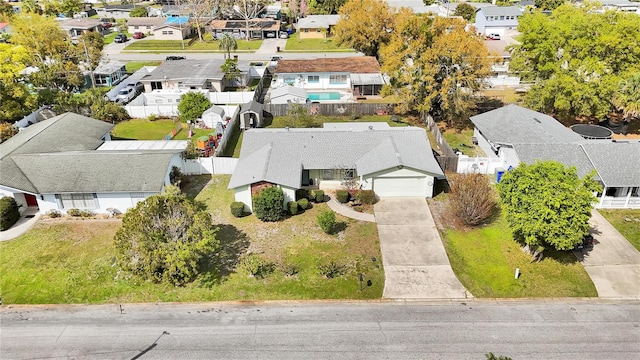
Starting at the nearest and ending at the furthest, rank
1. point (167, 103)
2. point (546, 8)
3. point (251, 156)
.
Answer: point (251, 156) < point (167, 103) < point (546, 8)

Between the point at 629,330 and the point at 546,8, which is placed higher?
the point at 546,8

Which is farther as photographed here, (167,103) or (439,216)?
(167,103)

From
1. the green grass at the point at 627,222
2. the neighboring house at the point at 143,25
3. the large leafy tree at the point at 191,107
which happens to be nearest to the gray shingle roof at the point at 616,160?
the green grass at the point at 627,222

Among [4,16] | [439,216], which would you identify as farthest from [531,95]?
Answer: [4,16]

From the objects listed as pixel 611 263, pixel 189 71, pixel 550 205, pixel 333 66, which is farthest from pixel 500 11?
pixel 550 205

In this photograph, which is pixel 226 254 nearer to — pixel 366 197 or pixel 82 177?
pixel 366 197

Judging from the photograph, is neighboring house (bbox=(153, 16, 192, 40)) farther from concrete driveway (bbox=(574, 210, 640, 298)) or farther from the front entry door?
concrete driveway (bbox=(574, 210, 640, 298))

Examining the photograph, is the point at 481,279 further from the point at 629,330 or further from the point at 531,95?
the point at 531,95

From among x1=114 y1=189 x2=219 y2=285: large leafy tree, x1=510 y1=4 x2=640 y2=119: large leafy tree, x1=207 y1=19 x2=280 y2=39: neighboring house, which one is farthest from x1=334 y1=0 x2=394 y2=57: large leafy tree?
x1=114 y1=189 x2=219 y2=285: large leafy tree
